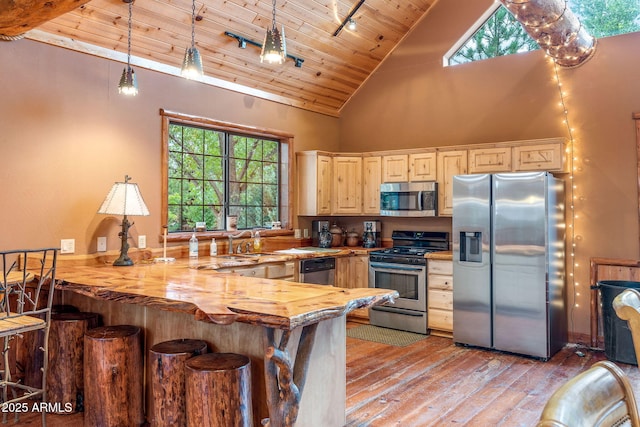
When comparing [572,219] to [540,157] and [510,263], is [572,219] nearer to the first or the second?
[540,157]

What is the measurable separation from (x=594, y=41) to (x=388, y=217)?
2891 mm

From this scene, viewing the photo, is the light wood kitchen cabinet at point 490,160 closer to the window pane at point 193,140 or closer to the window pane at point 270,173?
the window pane at point 270,173

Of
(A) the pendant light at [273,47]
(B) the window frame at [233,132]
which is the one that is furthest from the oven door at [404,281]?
(A) the pendant light at [273,47]

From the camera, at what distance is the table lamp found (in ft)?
11.9

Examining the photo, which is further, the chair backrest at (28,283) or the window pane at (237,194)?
the window pane at (237,194)

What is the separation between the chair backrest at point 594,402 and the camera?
72 cm

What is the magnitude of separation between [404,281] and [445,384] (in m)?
1.67

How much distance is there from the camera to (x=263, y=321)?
1.95 meters

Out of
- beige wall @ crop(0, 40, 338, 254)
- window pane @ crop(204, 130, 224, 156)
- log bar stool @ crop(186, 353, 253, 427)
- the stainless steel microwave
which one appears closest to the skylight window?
the stainless steel microwave

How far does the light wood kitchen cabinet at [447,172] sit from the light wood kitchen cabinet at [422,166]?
2.7 inches

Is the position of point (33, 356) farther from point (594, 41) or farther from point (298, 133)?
point (594, 41)

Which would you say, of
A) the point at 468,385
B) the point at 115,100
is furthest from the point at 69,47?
the point at 468,385

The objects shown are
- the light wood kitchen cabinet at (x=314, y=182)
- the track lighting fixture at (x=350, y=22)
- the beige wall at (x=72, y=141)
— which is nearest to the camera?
the beige wall at (x=72, y=141)

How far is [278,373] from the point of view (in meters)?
2.13
